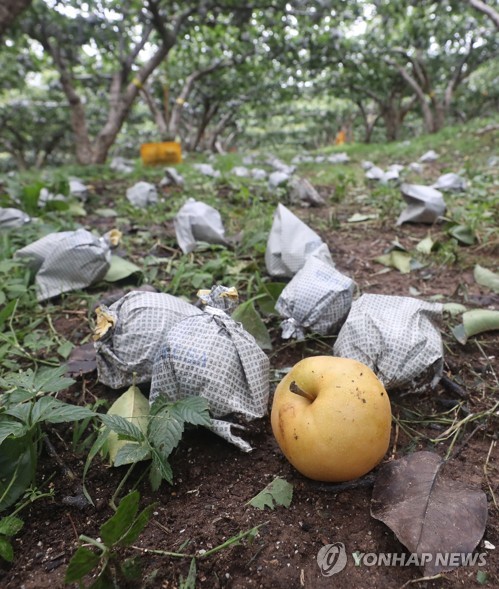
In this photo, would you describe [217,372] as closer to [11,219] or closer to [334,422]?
[334,422]

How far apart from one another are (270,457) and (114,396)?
0.58 meters

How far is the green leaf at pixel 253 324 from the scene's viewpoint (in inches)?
61.7

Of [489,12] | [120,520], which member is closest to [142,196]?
[120,520]

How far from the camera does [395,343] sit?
1309mm

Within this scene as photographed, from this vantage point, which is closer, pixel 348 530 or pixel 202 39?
pixel 348 530

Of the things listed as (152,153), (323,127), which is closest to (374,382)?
(152,153)

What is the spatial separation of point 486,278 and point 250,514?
1.74 m

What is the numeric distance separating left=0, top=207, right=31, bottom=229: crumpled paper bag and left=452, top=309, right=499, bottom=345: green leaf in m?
2.71

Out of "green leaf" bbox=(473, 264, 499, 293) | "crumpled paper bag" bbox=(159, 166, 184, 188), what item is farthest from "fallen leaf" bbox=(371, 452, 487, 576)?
"crumpled paper bag" bbox=(159, 166, 184, 188)

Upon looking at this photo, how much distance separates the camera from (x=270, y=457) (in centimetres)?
119

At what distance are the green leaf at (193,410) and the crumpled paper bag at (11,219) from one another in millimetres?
2330

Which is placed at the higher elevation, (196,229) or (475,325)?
(196,229)

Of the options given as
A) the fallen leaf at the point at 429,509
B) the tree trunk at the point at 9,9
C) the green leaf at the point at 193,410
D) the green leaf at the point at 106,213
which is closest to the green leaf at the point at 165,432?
the green leaf at the point at 193,410

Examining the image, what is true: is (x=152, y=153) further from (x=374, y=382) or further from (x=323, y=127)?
(x=323, y=127)
